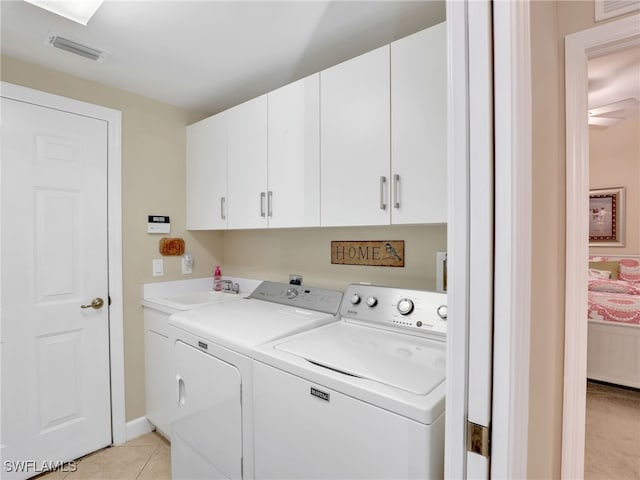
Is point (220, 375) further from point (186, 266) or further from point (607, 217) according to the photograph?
point (607, 217)

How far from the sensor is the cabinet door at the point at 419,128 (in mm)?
1313

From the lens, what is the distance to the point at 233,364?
138 centimetres

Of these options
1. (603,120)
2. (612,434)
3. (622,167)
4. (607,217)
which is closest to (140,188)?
(612,434)

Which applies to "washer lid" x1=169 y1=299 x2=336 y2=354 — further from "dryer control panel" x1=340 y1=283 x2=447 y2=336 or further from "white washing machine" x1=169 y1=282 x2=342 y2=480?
"dryer control panel" x1=340 y1=283 x2=447 y2=336

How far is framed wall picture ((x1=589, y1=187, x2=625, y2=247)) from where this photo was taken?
442 centimetres

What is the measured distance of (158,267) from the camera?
8.00ft

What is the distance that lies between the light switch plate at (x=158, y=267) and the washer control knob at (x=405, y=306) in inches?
71.4

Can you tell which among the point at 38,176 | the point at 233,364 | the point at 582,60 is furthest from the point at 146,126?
the point at 582,60

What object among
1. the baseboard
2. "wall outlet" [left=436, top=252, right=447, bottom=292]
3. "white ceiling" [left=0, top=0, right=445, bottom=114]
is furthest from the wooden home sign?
the baseboard

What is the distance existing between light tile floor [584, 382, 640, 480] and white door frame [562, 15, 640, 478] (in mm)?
1281

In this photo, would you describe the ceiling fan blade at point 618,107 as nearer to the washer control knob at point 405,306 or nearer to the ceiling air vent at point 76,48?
the washer control knob at point 405,306

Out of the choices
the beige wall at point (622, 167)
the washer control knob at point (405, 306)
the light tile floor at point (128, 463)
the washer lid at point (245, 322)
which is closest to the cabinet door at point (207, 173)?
the washer lid at point (245, 322)

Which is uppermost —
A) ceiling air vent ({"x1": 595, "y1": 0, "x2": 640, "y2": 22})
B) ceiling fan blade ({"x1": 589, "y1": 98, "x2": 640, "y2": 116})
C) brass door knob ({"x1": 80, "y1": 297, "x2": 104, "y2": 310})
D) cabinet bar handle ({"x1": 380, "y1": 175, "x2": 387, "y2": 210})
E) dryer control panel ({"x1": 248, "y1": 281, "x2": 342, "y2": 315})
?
ceiling fan blade ({"x1": 589, "y1": 98, "x2": 640, "y2": 116})

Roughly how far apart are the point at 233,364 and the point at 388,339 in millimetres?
684
